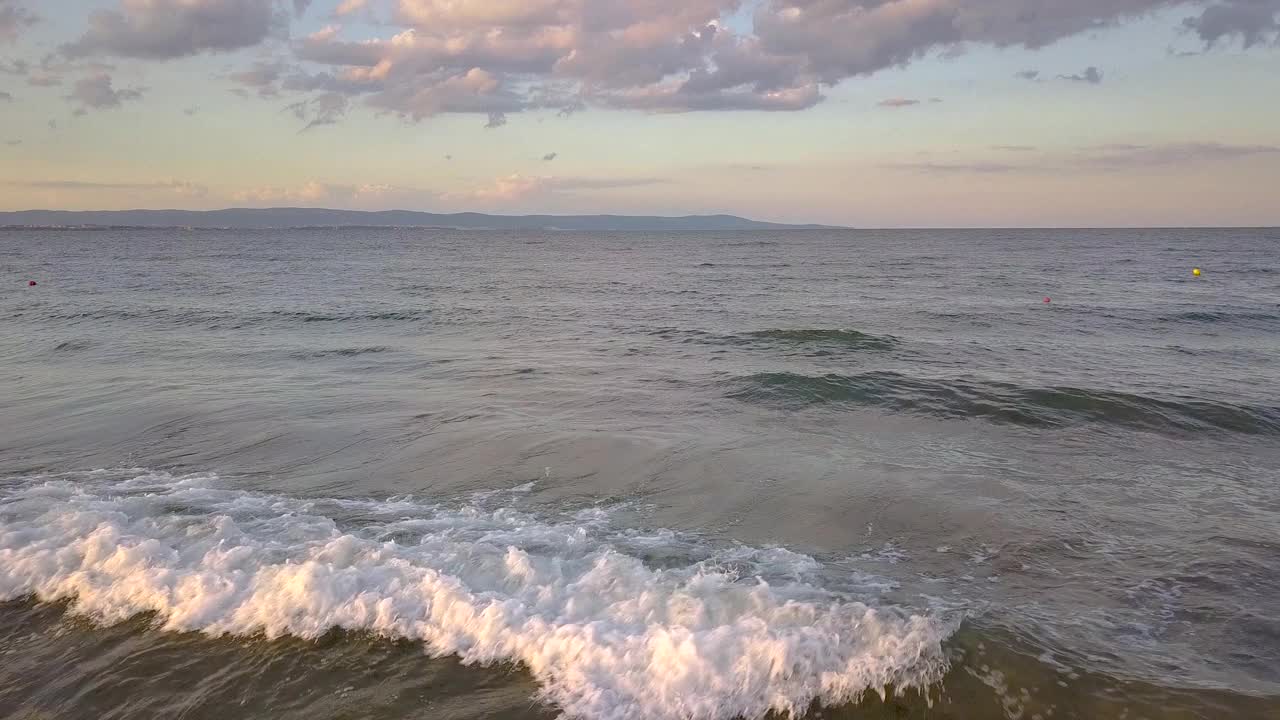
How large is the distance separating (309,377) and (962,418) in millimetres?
14028

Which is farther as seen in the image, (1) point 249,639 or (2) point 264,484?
(2) point 264,484

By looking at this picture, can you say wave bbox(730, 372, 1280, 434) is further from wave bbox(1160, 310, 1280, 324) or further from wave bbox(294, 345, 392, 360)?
wave bbox(1160, 310, 1280, 324)

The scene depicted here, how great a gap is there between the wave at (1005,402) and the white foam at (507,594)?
7856 mm

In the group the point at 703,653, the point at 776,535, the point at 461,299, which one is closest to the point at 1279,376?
the point at 776,535

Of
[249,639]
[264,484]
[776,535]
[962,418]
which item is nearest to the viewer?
[249,639]

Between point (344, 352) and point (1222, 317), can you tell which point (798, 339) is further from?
point (1222, 317)

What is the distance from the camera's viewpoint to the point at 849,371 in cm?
1767

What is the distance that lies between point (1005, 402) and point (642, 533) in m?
9.55

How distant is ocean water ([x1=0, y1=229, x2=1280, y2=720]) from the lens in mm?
5520

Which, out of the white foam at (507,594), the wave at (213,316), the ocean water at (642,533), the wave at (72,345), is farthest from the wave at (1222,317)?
the wave at (72,345)

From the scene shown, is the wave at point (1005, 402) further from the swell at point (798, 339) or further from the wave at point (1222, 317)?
the wave at point (1222, 317)

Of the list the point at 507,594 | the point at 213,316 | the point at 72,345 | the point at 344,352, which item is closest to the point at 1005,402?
the point at 507,594

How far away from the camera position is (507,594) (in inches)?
267

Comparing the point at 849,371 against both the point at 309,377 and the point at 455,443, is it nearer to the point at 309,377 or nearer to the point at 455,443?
the point at 455,443
